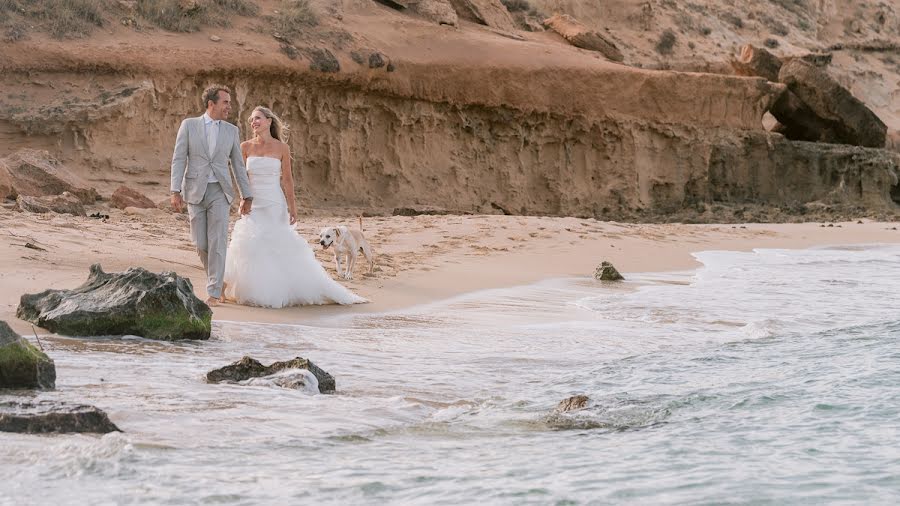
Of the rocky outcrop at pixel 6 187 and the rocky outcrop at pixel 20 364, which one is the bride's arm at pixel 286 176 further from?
the rocky outcrop at pixel 6 187

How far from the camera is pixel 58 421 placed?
4809mm

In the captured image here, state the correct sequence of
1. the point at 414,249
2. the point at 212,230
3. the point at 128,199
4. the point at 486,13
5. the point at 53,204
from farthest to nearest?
the point at 486,13, the point at 128,199, the point at 53,204, the point at 414,249, the point at 212,230

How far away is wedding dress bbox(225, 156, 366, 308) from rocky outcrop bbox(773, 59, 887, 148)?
1973 cm

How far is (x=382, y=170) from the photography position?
21719 millimetres

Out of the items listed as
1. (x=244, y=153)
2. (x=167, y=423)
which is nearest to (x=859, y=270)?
(x=244, y=153)

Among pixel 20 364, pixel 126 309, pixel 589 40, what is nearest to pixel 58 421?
pixel 20 364

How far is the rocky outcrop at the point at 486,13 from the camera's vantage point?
2514cm

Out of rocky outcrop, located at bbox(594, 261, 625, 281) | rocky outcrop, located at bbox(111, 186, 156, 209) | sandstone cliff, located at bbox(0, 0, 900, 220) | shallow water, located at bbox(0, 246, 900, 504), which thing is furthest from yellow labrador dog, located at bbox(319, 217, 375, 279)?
sandstone cliff, located at bbox(0, 0, 900, 220)

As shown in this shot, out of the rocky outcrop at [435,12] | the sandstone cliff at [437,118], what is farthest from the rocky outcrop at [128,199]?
the rocky outcrop at [435,12]

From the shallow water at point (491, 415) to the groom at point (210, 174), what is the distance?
33.5 inches

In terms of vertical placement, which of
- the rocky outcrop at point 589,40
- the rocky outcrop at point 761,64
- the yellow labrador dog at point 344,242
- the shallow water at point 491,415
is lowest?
the shallow water at point 491,415

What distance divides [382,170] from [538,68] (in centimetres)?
375

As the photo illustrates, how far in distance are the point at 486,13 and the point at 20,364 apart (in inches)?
834

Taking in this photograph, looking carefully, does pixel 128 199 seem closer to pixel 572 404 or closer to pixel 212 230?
pixel 212 230
